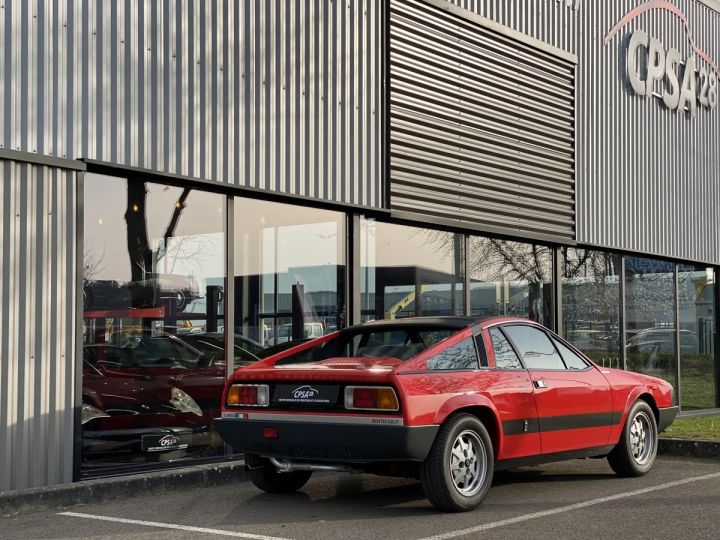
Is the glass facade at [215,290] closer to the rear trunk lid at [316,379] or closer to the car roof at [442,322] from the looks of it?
the car roof at [442,322]

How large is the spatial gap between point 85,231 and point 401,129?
4518mm

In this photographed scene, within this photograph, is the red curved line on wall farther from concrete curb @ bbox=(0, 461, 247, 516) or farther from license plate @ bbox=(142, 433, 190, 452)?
concrete curb @ bbox=(0, 461, 247, 516)

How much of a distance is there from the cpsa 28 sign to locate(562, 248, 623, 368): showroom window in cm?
301

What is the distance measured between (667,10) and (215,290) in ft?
36.6

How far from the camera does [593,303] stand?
15.8m

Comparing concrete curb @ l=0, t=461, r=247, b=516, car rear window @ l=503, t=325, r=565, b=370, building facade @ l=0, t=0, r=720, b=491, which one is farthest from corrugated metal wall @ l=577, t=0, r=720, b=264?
concrete curb @ l=0, t=461, r=247, b=516

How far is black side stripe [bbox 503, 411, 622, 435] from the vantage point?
25.8ft

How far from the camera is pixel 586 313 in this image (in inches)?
614

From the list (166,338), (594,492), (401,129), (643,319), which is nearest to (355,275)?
(401,129)

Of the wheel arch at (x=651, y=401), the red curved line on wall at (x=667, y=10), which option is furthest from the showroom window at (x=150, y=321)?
the red curved line on wall at (x=667, y=10)

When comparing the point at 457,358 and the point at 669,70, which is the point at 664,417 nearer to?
the point at 457,358

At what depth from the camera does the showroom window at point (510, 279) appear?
1349cm

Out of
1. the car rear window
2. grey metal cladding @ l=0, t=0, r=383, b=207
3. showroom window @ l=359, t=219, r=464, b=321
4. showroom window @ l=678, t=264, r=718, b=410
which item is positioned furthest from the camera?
showroom window @ l=678, t=264, r=718, b=410

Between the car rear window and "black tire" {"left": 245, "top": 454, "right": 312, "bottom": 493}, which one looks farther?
the car rear window
